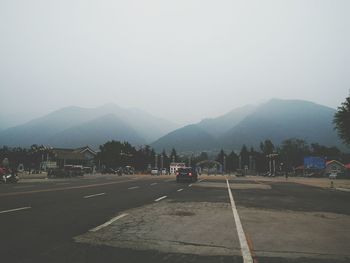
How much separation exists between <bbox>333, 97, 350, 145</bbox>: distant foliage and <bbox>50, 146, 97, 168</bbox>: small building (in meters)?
108

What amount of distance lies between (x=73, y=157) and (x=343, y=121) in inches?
4816

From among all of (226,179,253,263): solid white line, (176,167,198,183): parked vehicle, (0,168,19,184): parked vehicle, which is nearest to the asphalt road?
(226,179,253,263): solid white line

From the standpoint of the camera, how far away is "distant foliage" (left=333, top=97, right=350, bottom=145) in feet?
126

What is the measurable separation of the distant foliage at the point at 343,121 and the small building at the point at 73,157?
108002mm

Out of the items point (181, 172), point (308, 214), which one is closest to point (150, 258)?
point (308, 214)

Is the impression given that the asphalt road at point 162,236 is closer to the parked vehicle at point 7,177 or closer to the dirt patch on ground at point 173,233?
the dirt patch on ground at point 173,233

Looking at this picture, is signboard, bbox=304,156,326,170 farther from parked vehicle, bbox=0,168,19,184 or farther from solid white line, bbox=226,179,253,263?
solid white line, bbox=226,179,253,263

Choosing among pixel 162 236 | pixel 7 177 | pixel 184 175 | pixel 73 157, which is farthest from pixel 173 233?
pixel 73 157

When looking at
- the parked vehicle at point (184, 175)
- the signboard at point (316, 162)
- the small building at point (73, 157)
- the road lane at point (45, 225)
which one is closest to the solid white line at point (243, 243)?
the road lane at point (45, 225)

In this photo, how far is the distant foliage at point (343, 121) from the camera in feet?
126

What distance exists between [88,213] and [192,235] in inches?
183

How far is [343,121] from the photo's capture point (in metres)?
38.6

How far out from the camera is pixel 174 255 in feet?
24.0

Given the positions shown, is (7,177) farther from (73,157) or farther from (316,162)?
(73,157)
